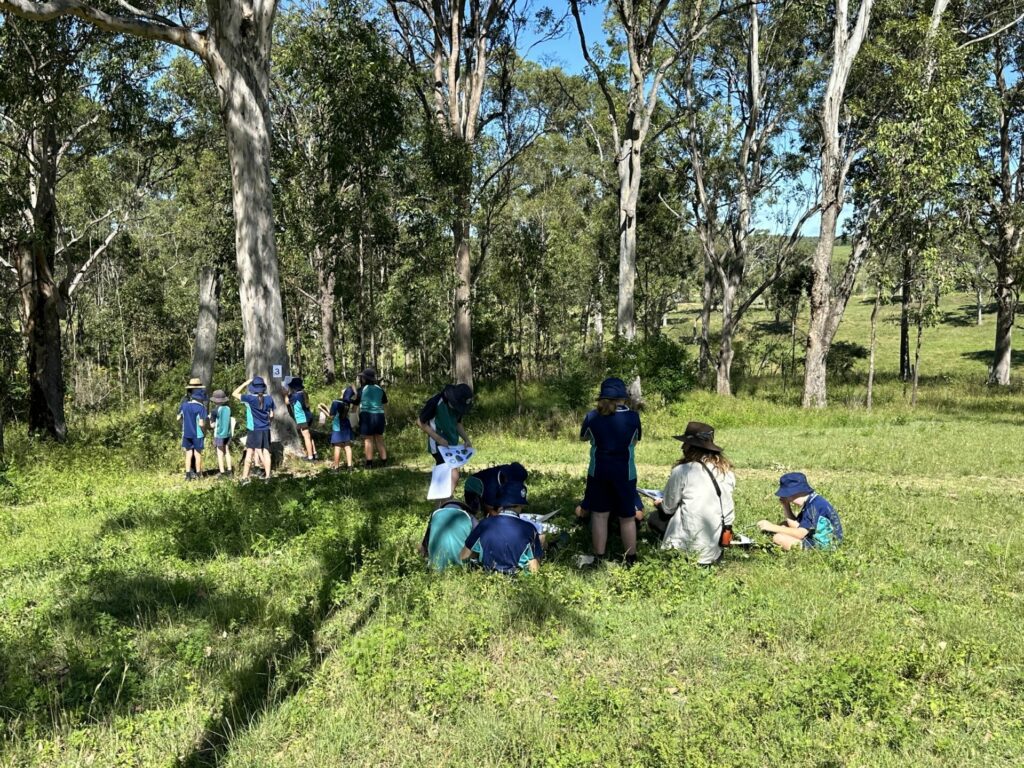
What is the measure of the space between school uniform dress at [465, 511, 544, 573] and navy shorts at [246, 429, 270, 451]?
562 centimetres

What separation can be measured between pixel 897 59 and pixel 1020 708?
20295 millimetres

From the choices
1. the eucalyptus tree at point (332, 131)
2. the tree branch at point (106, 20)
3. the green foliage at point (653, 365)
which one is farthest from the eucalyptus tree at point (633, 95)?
the tree branch at point (106, 20)

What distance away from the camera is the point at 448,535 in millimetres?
5277

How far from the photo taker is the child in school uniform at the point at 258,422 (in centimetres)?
951

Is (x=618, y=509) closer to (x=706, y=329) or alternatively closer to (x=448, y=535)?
(x=448, y=535)

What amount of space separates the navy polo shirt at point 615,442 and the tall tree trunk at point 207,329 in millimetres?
12573

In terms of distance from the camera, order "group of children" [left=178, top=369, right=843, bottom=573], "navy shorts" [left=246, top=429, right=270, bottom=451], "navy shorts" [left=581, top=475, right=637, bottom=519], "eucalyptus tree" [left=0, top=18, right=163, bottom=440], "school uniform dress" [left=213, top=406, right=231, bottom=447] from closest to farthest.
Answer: "group of children" [left=178, top=369, right=843, bottom=573] → "navy shorts" [left=581, top=475, right=637, bottom=519] → "navy shorts" [left=246, top=429, right=270, bottom=451] → "school uniform dress" [left=213, top=406, right=231, bottom=447] → "eucalyptus tree" [left=0, top=18, right=163, bottom=440]

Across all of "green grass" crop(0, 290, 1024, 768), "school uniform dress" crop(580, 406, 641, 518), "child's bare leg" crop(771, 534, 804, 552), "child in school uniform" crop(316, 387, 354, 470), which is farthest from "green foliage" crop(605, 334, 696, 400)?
"school uniform dress" crop(580, 406, 641, 518)

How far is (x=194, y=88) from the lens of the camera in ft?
67.7

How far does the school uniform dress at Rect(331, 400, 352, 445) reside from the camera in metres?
10.3


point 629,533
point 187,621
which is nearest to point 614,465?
point 629,533

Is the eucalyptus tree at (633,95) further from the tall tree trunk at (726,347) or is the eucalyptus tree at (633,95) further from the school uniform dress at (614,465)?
the school uniform dress at (614,465)

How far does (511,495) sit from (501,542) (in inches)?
15.1

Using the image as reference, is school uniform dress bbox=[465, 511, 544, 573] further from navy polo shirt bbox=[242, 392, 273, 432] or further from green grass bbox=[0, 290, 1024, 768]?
navy polo shirt bbox=[242, 392, 273, 432]
